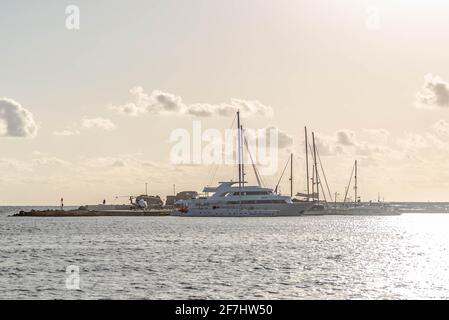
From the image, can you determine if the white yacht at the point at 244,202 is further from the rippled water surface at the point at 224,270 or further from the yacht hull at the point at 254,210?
the rippled water surface at the point at 224,270

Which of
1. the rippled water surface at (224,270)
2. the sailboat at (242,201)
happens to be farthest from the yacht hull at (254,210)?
the rippled water surface at (224,270)

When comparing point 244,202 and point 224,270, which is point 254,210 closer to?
point 244,202

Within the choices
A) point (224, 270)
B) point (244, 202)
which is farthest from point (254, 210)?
point (224, 270)

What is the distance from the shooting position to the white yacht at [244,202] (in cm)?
15388

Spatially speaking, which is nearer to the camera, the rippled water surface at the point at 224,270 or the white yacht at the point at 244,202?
the rippled water surface at the point at 224,270

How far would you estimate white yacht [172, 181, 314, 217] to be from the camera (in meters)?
154

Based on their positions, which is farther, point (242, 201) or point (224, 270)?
point (242, 201)

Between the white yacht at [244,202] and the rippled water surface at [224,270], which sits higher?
the white yacht at [244,202]

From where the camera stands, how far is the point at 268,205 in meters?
157

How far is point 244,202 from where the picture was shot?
6142 inches

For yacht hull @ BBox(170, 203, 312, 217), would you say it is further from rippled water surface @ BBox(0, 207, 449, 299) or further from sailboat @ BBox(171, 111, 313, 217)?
rippled water surface @ BBox(0, 207, 449, 299)

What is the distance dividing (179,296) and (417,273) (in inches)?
818

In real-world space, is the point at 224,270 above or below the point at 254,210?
below

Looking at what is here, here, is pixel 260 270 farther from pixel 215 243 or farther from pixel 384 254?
pixel 215 243
